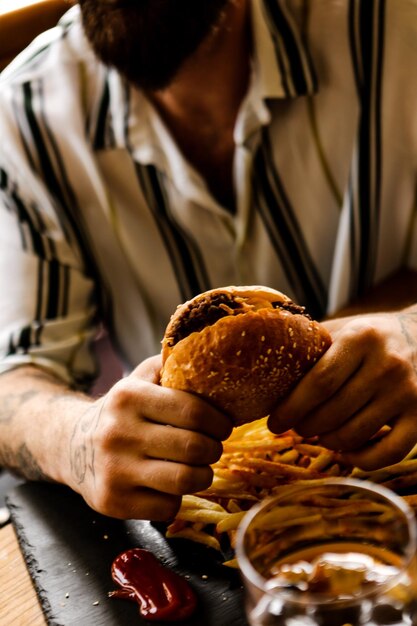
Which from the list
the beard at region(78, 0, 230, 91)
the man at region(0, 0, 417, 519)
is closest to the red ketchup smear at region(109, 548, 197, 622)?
the man at region(0, 0, 417, 519)

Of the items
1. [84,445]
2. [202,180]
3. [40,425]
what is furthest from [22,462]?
[202,180]

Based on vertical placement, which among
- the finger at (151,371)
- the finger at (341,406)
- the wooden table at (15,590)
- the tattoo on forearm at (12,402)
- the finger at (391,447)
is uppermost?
the finger at (151,371)

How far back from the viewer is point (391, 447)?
1.23m

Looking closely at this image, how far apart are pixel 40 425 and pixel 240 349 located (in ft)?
2.27

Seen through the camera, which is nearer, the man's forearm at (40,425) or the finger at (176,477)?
the finger at (176,477)

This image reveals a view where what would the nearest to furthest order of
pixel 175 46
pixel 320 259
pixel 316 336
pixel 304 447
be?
1. pixel 316 336
2. pixel 304 447
3. pixel 175 46
4. pixel 320 259

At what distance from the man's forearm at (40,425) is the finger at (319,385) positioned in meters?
0.38

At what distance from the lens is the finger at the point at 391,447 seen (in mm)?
1232

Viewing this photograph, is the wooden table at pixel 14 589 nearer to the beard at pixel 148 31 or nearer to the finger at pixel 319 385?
the finger at pixel 319 385

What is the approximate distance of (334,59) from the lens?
7.06ft

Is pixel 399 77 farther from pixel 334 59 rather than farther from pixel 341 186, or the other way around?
pixel 341 186

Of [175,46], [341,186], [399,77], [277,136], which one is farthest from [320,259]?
[175,46]

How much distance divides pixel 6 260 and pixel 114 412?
109 centimetres

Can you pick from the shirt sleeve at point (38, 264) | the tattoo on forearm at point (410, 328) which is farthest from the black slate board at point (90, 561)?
the shirt sleeve at point (38, 264)
